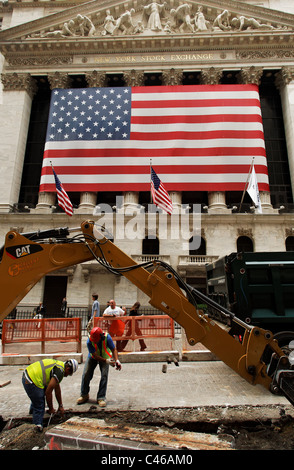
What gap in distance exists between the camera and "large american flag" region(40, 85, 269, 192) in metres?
21.7

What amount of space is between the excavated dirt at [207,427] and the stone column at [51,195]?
1940 centimetres

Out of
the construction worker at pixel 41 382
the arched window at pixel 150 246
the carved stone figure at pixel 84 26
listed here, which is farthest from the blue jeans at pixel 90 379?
the carved stone figure at pixel 84 26

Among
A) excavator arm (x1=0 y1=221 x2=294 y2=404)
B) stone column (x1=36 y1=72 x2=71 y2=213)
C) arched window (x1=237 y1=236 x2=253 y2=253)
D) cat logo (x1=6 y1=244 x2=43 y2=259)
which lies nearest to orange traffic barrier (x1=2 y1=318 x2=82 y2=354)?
excavator arm (x1=0 y1=221 x2=294 y2=404)

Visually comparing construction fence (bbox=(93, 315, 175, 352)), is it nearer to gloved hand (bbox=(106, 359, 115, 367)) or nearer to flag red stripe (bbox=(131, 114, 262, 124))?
gloved hand (bbox=(106, 359, 115, 367))

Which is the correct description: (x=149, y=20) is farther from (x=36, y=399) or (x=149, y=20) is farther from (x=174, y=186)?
(x=36, y=399)

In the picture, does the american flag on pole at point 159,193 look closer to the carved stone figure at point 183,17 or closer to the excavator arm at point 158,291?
the excavator arm at point 158,291

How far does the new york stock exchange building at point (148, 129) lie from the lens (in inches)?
843

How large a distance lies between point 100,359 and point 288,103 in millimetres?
27045

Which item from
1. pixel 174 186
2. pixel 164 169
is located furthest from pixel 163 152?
pixel 174 186

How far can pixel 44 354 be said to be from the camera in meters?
8.86

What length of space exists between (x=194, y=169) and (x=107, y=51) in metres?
14.5
